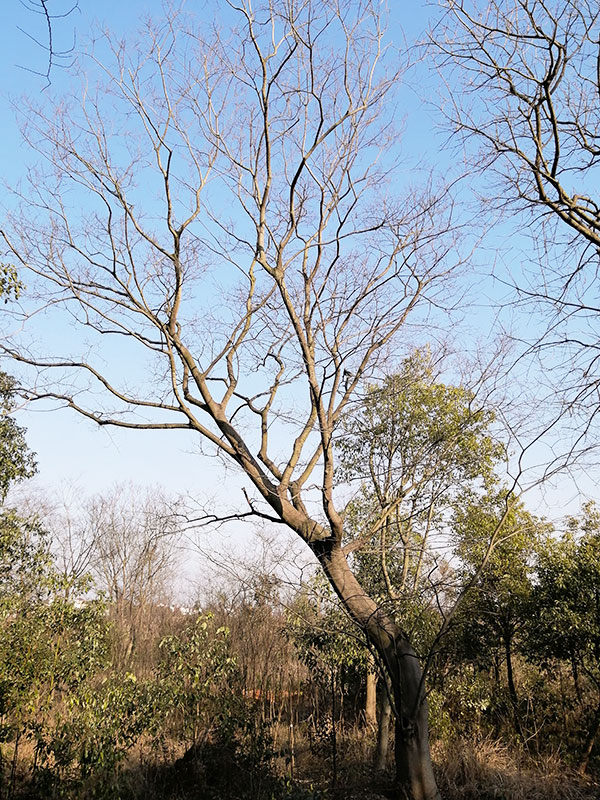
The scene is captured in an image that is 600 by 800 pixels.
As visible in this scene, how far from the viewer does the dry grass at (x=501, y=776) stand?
17.4 ft

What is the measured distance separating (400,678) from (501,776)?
2.40m

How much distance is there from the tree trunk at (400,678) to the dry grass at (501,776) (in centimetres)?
152

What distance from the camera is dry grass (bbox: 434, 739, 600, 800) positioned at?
529 cm

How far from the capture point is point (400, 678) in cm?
418

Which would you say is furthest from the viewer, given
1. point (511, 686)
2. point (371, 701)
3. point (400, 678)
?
point (371, 701)

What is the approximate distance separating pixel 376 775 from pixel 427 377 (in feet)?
11.9

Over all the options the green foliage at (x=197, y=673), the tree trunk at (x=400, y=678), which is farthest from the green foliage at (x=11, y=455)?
the tree trunk at (x=400, y=678)

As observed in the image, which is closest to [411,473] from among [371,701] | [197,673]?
[197,673]

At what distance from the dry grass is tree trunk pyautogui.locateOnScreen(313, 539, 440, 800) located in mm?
1522

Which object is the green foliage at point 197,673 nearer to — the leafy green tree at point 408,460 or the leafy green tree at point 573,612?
the leafy green tree at point 408,460

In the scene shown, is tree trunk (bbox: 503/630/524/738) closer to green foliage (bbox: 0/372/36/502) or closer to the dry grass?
the dry grass

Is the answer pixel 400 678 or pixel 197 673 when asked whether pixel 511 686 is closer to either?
pixel 197 673

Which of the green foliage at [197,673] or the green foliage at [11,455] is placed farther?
the green foliage at [11,455]

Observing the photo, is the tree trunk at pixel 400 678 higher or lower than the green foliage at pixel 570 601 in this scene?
lower
